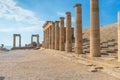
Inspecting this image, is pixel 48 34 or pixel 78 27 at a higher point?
pixel 48 34

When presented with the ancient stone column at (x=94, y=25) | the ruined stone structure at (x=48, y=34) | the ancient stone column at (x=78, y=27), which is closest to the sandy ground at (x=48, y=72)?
the ancient stone column at (x=94, y=25)

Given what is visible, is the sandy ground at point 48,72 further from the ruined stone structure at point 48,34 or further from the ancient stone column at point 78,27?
the ruined stone structure at point 48,34

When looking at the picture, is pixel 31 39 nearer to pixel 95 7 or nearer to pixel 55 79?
pixel 95 7

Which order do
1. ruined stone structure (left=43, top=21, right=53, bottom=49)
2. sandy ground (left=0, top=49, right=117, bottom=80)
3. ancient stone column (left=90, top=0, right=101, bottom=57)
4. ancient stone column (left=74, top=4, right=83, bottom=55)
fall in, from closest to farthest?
1. sandy ground (left=0, top=49, right=117, bottom=80)
2. ancient stone column (left=90, top=0, right=101, bottom=57)
3. ancient stone column (left=74, top=4, right=83, bottom=55)
4. ruined stone structure (left=43, top=21, right=53, bottom=49)

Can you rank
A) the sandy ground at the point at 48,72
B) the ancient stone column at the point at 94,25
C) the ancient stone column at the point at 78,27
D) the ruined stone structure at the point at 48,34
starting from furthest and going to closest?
the ruined stone structure at the point at 48,34 → the ancient stone column at the point at 78,27 → the ancient stone column at the point at 94,25 → the sandy ground at the point at 48,72

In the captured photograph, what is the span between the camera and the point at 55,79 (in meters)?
12.0

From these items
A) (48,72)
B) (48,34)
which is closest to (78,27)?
(48,72)

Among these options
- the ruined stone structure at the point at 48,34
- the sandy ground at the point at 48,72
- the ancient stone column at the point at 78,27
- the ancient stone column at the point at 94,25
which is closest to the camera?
the sandy ground at the point at 48,72

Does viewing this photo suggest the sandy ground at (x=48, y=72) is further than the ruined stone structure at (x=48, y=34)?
No

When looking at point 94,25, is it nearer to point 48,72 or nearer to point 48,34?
point 48,72

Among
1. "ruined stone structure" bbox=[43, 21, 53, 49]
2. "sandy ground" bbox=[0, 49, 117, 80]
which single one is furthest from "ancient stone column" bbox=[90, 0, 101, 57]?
"ruined stone structure" bbox=[43, 21, 53, 49]

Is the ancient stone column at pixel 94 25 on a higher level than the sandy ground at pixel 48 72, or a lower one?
higher

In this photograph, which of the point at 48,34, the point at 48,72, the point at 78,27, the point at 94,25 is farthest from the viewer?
the point at 48,34

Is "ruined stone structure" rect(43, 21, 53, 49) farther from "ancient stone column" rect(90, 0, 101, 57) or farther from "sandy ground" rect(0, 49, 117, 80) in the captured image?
"ancient stone column" rect(90, 0, 101, 57)
